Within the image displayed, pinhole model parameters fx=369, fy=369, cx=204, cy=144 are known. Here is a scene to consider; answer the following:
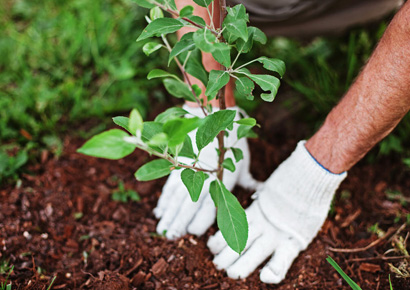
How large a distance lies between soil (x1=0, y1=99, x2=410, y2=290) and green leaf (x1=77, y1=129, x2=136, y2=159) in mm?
738

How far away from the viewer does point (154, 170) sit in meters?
0.92

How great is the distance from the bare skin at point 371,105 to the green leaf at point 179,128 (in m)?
0.56

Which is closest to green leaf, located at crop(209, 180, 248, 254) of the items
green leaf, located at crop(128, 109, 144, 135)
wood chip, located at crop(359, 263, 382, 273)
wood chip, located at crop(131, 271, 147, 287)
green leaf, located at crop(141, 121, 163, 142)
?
green leaf, located at crop(141, 121, 163, 142)

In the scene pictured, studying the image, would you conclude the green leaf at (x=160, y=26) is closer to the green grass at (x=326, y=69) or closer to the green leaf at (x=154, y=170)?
the green leaf at (x=154, y=170)

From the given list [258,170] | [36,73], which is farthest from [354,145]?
[36,73]

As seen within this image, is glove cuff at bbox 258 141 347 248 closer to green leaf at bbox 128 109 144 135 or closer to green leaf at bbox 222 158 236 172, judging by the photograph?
green leaf at bbox 222 158 236 172

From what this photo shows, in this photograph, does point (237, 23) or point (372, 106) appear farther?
point (372, 106)

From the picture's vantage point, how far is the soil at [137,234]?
1.36 metres

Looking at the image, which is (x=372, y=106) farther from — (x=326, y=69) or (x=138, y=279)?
(x=138, y=279)

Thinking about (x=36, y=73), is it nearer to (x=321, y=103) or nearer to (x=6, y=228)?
(x=6, y=228)

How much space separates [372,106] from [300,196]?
16.8 inches

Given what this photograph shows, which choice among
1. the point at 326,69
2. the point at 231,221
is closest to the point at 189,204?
the point at 231,221

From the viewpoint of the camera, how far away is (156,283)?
53.3 inches

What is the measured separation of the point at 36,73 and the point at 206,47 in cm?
181
